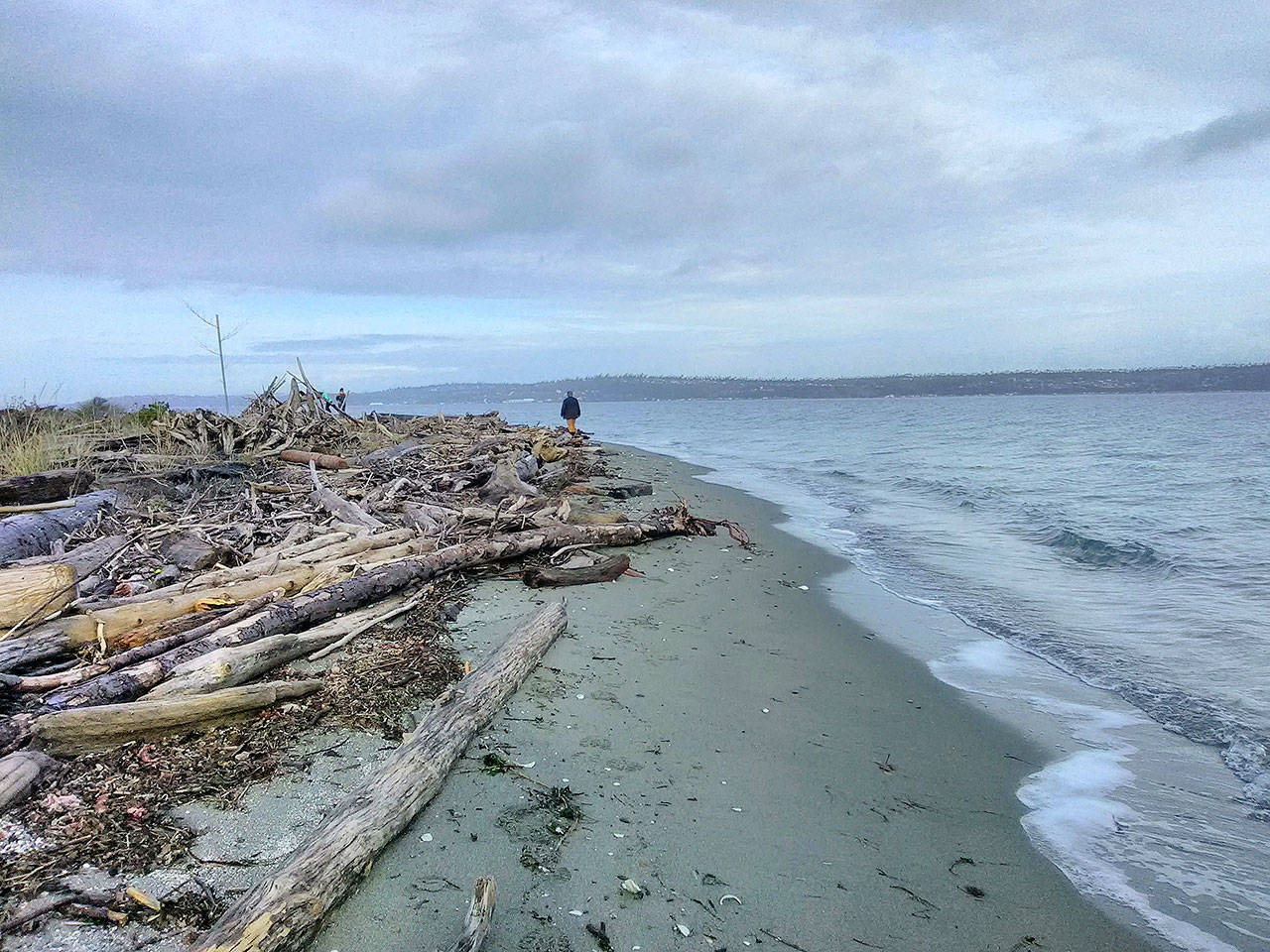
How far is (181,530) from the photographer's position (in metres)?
7.68

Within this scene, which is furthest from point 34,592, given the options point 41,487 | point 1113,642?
point 1113,642

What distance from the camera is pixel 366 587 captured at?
20.3 ft

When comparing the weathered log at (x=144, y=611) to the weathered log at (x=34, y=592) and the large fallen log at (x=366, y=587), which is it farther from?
the large fallen log at (x=366, y=587)

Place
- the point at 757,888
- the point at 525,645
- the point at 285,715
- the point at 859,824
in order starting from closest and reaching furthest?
the point at 757,888 < the point at 859,824 < the point at 285,715 < the point at 525,645

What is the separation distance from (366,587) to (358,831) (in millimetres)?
3512

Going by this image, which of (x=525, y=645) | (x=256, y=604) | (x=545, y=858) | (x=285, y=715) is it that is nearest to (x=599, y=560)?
(x=525, y=645)

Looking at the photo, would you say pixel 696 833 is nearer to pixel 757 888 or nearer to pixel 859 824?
pixel 757 888

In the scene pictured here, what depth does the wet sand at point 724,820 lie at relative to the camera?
2912 mm

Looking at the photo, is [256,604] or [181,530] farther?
[181,530]

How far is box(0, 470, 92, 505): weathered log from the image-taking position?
827 cm

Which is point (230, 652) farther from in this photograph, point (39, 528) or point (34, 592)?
point (39, 528)

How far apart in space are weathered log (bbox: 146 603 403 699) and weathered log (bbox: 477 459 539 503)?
225 inches

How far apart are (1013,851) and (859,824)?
0.83 meters

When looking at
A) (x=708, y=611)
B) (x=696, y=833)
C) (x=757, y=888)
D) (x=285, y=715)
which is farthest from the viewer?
(x=708, y=611)
